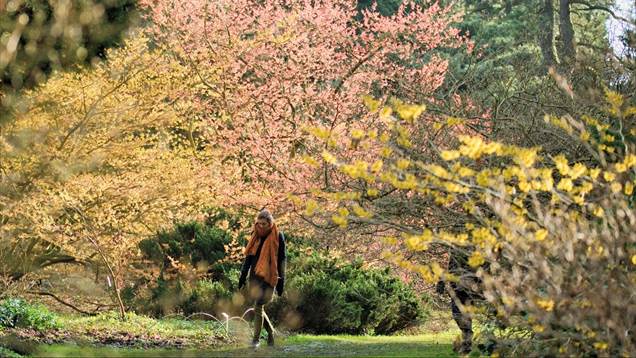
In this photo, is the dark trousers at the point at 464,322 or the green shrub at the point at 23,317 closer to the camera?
the dark trousers at the point at 464,322

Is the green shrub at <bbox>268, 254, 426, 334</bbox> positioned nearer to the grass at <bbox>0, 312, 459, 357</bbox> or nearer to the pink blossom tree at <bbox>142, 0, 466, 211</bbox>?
the grass at <bbox>0, 312, 459, 357</bbox>

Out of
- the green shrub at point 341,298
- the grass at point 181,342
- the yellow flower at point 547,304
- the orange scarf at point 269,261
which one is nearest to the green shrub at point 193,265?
the grass at point 181,342

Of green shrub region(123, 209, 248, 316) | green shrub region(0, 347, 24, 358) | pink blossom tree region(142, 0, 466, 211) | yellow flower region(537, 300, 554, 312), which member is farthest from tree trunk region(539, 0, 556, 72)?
yellow flower region(537, 300, 554, 312)

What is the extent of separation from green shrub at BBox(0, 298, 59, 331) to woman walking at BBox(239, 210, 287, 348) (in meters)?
2.60

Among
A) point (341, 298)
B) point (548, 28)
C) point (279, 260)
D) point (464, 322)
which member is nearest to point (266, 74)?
point (341, 298)

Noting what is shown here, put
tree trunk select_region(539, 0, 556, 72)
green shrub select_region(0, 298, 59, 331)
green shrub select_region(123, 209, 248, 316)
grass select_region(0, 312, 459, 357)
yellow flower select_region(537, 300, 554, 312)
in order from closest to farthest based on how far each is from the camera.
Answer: yellow flower select_region(537, 300, 554, 312), grass select_region(0, 312, 459, 357), green shrub select_region(0, 298, 59, 331), green shrub select_region(123, 209, 248, 316), tree trunk select_region(539, 0, 556, 72)

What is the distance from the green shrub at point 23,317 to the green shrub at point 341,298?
3.14 metres

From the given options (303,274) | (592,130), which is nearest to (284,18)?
(303,274)

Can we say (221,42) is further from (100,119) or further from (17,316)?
(17,316)

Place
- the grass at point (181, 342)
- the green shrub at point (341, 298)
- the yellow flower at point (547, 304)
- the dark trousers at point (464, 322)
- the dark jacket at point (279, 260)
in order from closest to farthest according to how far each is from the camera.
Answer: the yellow flower at point (547, 304) < the dark trousers at point (464, 322) < the grass at point (181, 342) < the dark jacket at point (279, 260) < the green shrub at point (341, 298)

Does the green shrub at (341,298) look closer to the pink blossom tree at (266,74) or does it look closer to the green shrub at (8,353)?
the pink blossom tree at (266,74)

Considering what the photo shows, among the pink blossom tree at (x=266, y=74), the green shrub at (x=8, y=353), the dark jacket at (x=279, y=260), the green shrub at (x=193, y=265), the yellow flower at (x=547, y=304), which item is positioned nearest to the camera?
the yellow flower at (x=547, y=304)

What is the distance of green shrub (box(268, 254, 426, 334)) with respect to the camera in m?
12.9

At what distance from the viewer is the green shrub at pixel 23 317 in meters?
10.8
